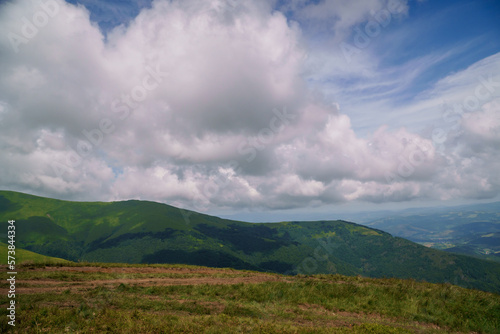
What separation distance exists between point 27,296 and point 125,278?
10804 mm

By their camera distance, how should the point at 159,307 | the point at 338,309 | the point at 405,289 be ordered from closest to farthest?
1. the point at 159,307
2. the point at 338,309
3. the point at 405,289

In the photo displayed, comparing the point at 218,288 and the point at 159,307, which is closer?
the point at 159,307

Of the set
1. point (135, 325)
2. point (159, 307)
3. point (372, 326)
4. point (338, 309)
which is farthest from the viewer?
point (338, 309)

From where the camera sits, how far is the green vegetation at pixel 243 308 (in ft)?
39.5

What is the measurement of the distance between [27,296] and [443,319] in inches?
1186

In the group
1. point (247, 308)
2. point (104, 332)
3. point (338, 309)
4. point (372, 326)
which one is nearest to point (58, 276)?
point (104, 332)

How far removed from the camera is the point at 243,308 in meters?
16.3

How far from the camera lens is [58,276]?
25.0m

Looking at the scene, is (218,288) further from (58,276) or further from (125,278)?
(58,276)

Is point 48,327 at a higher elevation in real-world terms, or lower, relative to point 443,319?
higher

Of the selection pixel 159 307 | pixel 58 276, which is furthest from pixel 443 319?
pixel 58 276

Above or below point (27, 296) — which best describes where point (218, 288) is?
below

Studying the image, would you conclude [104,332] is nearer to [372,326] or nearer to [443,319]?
[372,326]

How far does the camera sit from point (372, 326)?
13.1 metres
